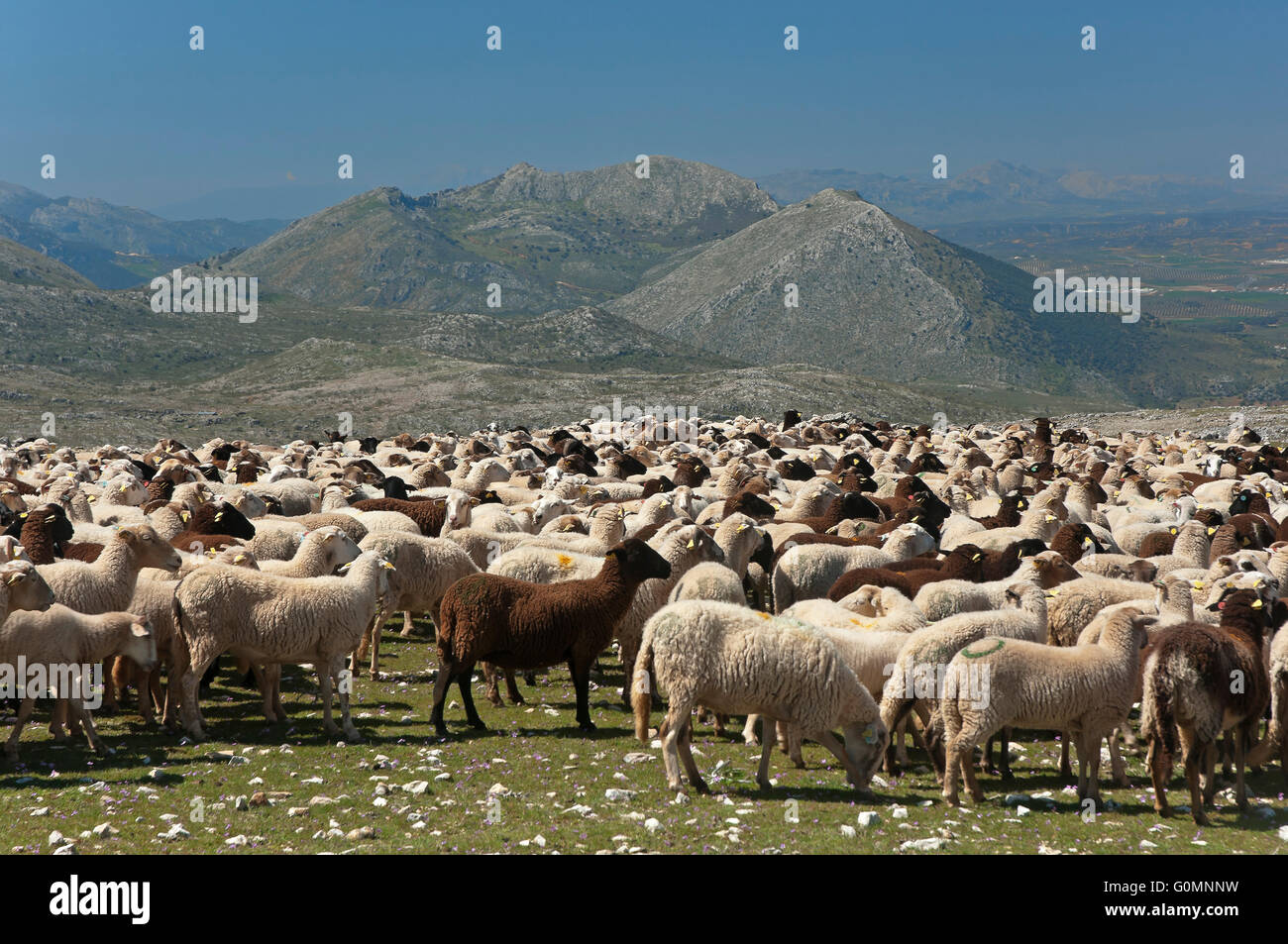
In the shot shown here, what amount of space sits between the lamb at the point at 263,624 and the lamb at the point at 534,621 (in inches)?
46.4

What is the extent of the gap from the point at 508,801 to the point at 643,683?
182 cm

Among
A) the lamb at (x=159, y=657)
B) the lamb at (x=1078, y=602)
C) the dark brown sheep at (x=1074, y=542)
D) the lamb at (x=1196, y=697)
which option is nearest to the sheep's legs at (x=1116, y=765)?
the lamb at (x=1196, y=697)

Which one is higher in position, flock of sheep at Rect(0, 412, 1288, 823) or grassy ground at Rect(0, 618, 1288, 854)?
flock of sheep at Rect(0, 412, 1288, 823)

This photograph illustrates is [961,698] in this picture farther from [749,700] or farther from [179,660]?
[179,660]

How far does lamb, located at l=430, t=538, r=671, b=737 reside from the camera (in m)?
13.6

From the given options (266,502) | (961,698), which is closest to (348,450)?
(266,502)

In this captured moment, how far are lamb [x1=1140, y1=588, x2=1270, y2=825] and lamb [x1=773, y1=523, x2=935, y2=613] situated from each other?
6.40 metres

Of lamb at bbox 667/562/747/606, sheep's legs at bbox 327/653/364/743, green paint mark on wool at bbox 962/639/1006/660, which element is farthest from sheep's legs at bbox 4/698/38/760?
green paint mark on wool at bbox 962/639/1006/660

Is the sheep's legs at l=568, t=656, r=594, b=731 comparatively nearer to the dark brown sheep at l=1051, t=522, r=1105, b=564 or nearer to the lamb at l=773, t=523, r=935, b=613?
the lamb at l=773, t=523, r=935, b=613

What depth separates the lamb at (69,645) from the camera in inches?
474

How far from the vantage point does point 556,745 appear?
516 inches

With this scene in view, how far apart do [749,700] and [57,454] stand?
1360 inches

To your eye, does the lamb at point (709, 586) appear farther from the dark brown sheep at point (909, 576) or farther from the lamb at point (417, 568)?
the lamb at point (417, 568)

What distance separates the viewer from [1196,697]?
1091cm
